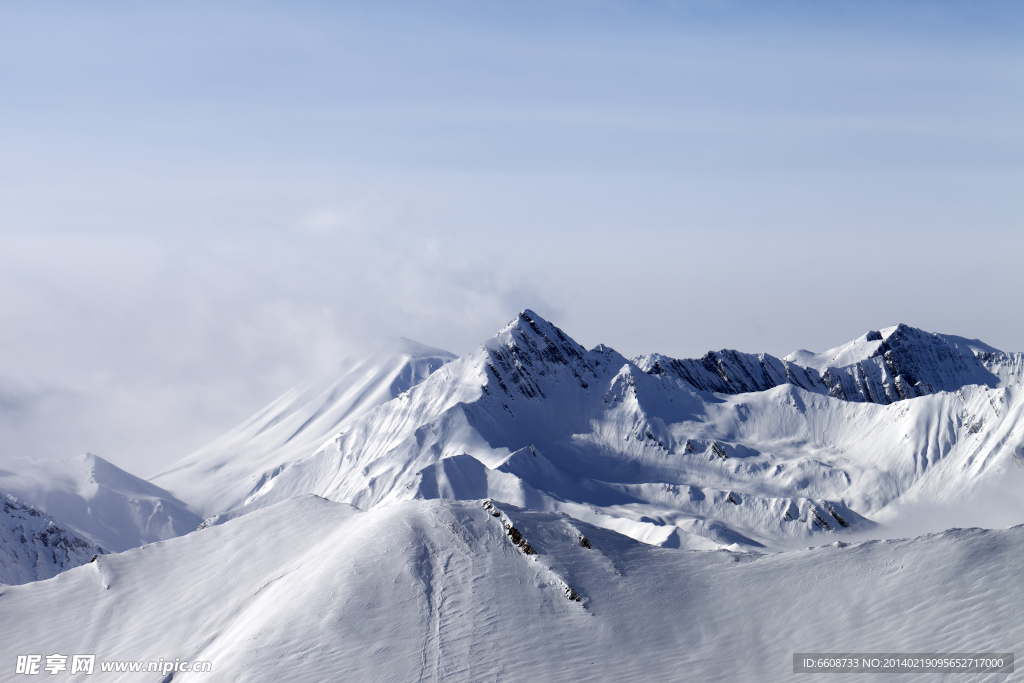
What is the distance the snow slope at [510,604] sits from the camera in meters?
57.4

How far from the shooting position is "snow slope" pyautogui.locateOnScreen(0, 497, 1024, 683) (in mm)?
57406

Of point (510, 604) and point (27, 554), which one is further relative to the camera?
point (27, 554)

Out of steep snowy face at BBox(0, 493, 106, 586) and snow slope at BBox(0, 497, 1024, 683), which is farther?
steep snowy face at BBox(0, 493, 106, 586)

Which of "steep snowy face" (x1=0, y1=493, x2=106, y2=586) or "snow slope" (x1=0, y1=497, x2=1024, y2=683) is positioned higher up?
"steep snowy face" (x1=0, y1=493, x2=106, y2=586)

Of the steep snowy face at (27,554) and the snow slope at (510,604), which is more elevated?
the steep snowy face at (27,554)

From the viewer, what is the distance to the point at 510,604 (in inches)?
2488

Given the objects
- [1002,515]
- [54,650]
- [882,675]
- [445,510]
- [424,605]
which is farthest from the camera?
[1002,515]

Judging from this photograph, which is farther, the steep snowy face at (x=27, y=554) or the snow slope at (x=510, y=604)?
the steep snowy face at (x=27, y=554)

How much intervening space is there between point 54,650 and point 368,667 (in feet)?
91.3

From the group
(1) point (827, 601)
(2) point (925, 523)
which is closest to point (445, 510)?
(1) point (827, 601)

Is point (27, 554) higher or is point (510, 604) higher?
point (27, 554)

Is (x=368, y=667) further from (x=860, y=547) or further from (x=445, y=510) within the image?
(x=860, y=547)

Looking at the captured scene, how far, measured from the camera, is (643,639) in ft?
198

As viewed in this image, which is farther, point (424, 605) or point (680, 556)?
point (680, 556)
